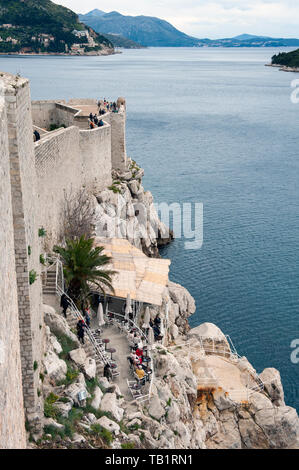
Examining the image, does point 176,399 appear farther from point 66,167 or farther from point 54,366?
point 66,167

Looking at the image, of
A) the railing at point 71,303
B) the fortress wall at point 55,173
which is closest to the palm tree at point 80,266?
the railing at point 71,303

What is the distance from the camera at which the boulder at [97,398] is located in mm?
13022

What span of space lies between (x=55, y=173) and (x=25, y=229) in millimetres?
12028

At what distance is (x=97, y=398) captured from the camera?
13234mm

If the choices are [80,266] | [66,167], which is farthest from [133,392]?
[66,167]

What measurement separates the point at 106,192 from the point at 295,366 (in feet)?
44.4

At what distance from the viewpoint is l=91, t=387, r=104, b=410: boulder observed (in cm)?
1302

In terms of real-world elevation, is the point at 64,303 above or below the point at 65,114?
below

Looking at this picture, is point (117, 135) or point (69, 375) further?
point (117, 135)

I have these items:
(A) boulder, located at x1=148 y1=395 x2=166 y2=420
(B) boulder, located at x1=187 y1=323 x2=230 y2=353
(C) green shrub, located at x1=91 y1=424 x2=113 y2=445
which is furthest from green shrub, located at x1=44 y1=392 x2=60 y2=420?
(B) boulder, located at x1=187 y1=323 x2=230 y2=353

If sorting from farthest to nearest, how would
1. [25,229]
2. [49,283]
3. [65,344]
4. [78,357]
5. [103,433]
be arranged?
[49,283] → [65,344] → [78,357] → [103,433] → [25,229]

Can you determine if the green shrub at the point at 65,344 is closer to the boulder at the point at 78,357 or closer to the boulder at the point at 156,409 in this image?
the boulder at the point at 78,357
